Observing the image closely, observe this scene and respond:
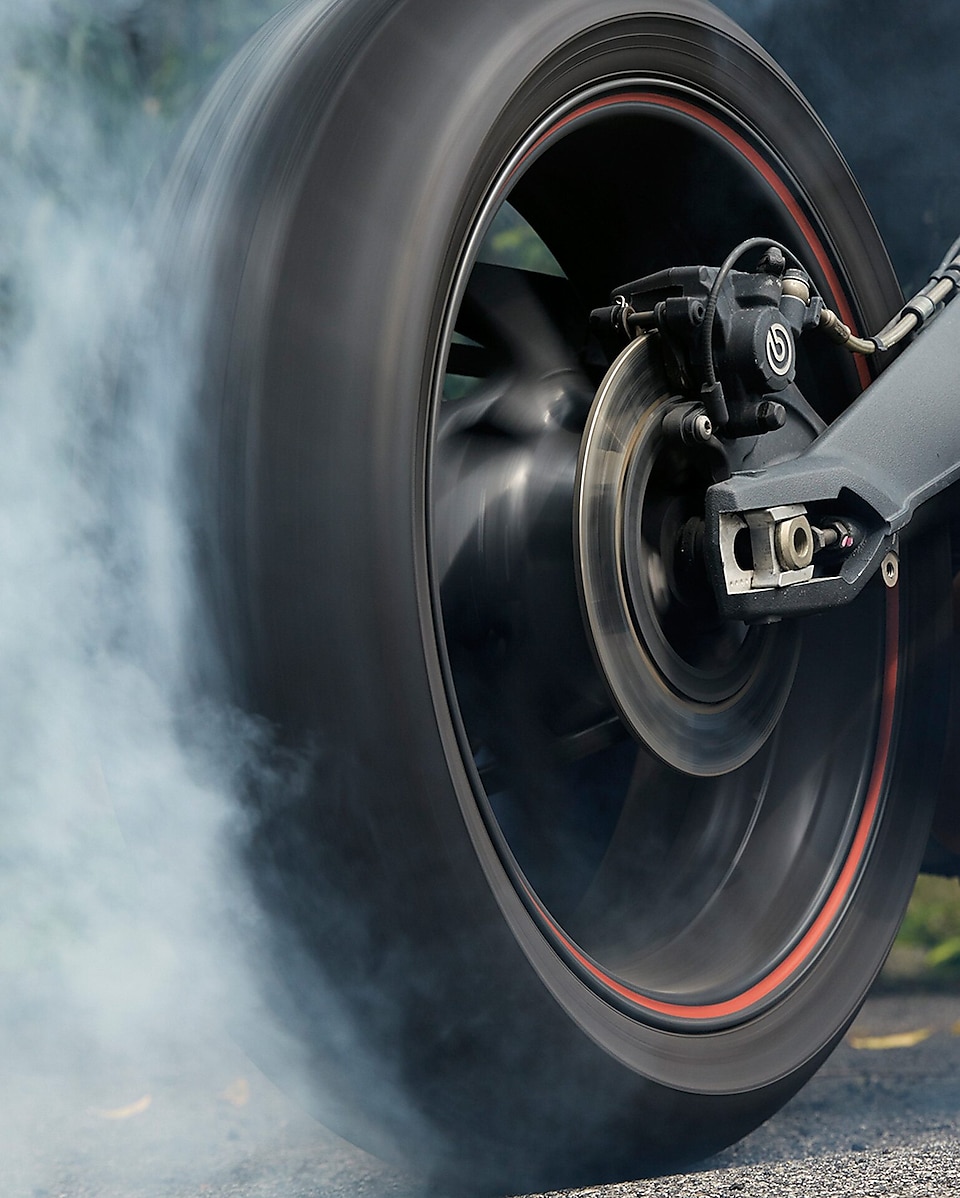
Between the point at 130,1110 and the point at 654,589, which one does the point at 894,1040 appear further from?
the point at 130,1110

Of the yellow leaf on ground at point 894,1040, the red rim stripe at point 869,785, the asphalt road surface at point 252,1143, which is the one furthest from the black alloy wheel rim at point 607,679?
the yellow leaf on ground at point 894,1040

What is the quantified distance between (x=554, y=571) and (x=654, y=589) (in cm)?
8

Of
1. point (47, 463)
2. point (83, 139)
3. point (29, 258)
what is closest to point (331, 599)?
point (47, 463)

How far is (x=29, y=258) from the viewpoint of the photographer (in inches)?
37.0

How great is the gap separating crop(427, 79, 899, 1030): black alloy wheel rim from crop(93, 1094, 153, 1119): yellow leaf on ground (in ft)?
1.07

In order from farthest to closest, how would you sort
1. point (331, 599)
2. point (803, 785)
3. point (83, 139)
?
1. point (803, 785)
2. point (83, 139)
3. point (331, 599)

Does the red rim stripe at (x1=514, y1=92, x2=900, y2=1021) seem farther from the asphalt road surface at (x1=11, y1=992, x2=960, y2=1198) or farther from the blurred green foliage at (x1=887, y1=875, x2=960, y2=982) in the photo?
the blurred green foliage at (x1=887, y1=875, x2=960, y2=982)

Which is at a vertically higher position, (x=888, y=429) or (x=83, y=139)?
(x=83, y=139)

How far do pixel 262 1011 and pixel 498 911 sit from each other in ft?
0.47

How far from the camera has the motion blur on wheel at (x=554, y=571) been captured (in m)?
0.74

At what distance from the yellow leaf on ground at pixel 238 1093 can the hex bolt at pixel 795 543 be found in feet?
1.81

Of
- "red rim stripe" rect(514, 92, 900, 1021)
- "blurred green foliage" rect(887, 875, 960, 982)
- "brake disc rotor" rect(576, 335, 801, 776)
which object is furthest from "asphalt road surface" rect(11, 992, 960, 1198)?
"blurred green foliage" rect(887, 875, 960, 982)

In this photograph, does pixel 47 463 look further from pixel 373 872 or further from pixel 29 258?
pixel 373 872

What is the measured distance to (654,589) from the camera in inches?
39.6
